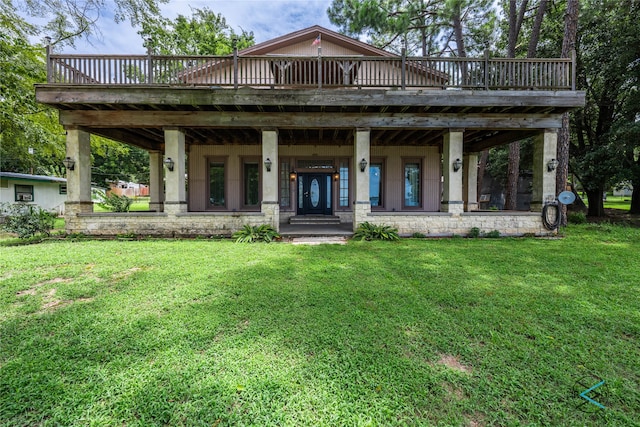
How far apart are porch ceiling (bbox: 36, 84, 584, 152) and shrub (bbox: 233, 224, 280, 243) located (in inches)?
111

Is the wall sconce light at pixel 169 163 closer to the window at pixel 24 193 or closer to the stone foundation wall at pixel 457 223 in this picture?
the stone foundation wall at pixel 457 223

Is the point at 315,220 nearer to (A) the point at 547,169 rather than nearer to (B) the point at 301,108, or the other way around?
(B) the point at 301,108

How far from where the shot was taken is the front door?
11525 millimetres

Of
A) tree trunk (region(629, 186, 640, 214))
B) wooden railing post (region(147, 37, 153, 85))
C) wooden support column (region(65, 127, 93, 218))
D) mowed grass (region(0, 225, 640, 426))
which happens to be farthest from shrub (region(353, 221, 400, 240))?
tree trunk (region(629, 186, 640, 214))

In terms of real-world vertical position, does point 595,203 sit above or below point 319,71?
below

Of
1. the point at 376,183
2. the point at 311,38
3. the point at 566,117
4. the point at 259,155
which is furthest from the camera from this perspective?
the point at 376,183

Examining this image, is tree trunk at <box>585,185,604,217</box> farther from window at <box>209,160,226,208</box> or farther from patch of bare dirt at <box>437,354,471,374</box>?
window at <box>209,160,226,208</box>

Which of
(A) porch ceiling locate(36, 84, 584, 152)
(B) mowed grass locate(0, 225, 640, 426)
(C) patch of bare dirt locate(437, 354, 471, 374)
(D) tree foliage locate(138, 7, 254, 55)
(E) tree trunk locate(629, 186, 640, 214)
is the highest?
(D) tree foliage locate(138, 7, 254, 55)

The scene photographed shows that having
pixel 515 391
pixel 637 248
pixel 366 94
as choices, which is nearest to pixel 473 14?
pixel 366 94

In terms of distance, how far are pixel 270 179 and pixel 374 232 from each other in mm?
3228

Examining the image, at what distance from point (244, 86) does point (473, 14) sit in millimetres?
13985

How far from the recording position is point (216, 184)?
11539mm

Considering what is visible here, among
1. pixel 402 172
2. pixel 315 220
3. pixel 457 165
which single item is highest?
pixel 402 172

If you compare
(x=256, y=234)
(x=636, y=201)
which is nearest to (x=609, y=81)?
(x=636, y=201)
